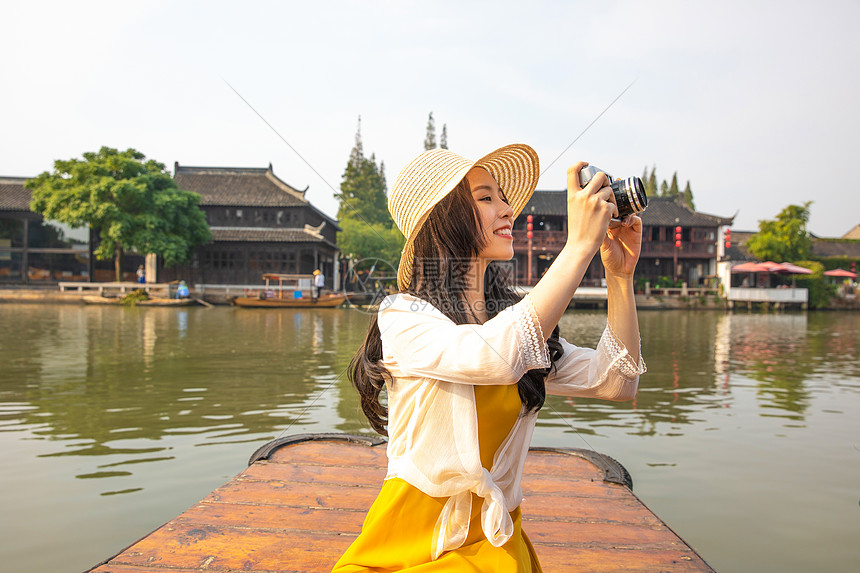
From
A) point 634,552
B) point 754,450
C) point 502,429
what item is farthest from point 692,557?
point 754,450

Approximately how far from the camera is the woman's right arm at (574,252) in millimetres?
989

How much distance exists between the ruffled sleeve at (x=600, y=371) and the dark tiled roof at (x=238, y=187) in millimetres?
27705

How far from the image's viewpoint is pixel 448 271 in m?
1.29

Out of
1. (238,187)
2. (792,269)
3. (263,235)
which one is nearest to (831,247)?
(792,269)

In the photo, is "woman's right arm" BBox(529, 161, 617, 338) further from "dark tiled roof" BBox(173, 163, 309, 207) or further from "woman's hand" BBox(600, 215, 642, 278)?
"dark tiled roof" BBox(173, 163, 309, 207)

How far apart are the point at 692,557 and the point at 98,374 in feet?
24.4

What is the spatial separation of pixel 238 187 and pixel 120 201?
683cm

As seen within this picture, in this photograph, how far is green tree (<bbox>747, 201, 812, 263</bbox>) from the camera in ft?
97.1

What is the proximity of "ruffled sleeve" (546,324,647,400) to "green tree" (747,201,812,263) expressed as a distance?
33384 mm

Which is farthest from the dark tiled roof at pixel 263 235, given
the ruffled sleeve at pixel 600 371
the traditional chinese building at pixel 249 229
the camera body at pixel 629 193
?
the camera body at pixel 629 193

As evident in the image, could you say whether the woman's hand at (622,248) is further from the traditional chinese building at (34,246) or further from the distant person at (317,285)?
the traditional chinese building at (34,246)

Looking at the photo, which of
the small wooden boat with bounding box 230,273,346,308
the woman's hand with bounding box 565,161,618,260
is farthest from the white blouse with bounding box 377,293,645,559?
the small wooden boat with bounding box 230,273,346,308

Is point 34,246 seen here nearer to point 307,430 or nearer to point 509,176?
point 307,430

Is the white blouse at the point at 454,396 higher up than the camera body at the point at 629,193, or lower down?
lower down
